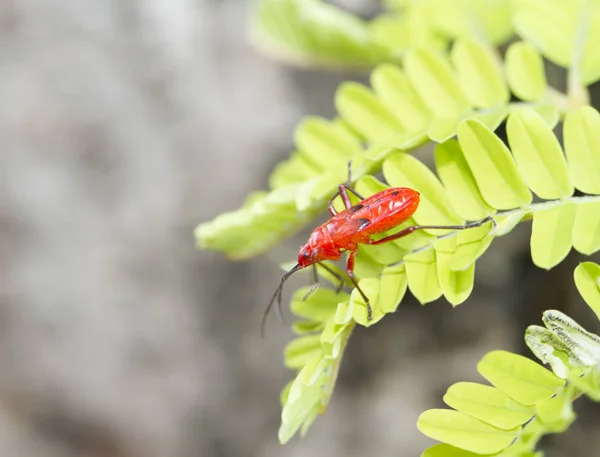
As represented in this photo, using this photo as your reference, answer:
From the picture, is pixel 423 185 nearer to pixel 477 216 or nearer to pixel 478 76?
pixel 477 216

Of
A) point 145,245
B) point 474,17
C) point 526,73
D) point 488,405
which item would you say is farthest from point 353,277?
point 145,245

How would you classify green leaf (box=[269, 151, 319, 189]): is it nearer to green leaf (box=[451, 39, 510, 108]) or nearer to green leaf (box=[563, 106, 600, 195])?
green leaf (box=[451, 39, 510, 108])

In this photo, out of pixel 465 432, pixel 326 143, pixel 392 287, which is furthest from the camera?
pixel 326 143

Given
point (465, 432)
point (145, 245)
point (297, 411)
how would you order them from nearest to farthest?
point (465, 432)
point (297, 411)
point (145, 245)

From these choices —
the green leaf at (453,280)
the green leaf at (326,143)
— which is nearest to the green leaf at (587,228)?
the green leaf at (453,280)

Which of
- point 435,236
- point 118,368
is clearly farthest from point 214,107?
point 435,236

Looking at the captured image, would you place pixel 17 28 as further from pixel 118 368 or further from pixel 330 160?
pixel 330 160
